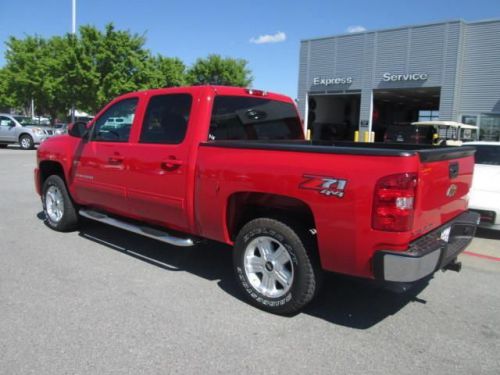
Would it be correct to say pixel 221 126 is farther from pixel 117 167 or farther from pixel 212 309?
pixel 212 309

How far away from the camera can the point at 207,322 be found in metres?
3.72

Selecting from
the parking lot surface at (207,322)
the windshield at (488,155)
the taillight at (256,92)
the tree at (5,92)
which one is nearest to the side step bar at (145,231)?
the parking lot surface at (207,322)

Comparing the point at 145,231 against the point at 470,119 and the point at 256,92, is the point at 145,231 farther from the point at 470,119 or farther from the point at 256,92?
the point at 470,119

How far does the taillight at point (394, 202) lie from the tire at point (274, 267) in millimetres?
740

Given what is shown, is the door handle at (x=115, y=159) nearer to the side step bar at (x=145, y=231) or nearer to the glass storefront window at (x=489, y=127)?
the side step bar at (x=145, y=231)

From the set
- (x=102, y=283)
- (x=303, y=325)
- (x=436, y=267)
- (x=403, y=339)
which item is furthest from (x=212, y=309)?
(x=436, y=267)

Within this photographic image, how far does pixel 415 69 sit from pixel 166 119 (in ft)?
82.9

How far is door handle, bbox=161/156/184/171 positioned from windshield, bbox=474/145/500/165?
4.78 meters

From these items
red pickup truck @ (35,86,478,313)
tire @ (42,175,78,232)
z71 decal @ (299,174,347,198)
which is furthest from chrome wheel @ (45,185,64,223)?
z71 decal @ (299,174,347,198)

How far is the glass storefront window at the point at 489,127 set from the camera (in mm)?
24688

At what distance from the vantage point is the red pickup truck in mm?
3199

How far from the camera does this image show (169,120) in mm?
4746

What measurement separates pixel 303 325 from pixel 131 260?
7.70 feet

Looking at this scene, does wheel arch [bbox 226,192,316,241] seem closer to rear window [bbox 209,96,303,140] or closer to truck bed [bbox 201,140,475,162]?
truck bed [bbox 201,140,475,162]
